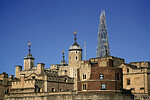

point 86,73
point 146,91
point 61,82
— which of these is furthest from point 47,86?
point 146,91

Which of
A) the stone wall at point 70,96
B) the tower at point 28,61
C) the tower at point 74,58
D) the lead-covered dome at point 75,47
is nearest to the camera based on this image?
the stone wall at point 70,96

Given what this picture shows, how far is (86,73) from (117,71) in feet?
22.7

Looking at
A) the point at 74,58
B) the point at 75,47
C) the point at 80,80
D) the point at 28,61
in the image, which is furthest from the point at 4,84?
the point at 28,61

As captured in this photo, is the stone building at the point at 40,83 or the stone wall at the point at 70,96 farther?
the stone building at the point at 40,83

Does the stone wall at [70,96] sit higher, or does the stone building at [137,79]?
the stone building at [137,79]

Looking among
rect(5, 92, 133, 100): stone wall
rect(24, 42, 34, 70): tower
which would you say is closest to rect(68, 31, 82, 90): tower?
rect(24, 42, 34, 70): tower

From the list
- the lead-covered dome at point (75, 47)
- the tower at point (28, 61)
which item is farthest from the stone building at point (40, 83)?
the tower at point (28, 61)

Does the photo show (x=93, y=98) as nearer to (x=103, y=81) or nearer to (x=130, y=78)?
(x=103, y=81)

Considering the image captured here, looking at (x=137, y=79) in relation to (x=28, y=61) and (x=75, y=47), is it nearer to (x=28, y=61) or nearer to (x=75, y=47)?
(x=75, y=47)

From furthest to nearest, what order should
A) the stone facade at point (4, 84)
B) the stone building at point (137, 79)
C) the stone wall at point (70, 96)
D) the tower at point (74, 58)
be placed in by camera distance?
1. the tower at point (74, 58)
2. the stone facade at point (4, 84)
3. the stone building at point (137, 79)
4. the stone wall at point (70, 96)

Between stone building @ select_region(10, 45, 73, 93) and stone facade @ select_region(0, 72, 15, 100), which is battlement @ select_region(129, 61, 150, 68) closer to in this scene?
stone building @ select_region(10, 45, 73, 93)

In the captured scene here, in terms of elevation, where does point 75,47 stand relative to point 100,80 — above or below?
above

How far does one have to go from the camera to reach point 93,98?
225 feet

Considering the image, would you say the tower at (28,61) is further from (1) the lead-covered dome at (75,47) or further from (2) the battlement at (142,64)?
(2) the battlement at (142,64)
